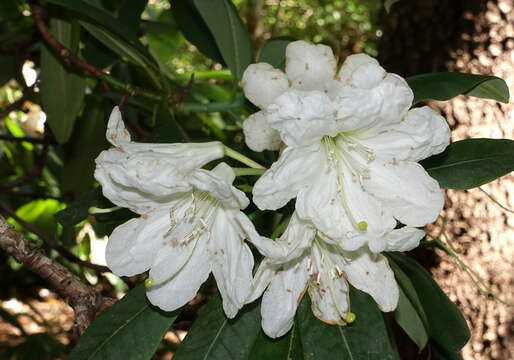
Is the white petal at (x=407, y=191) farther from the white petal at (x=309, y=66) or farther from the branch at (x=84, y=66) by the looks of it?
the branch at (x=84, y=66)

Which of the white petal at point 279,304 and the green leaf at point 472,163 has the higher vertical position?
the green leaf at point 472,163

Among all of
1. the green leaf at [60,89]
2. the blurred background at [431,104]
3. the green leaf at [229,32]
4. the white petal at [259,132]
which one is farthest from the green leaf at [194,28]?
the white petal at [259,132]

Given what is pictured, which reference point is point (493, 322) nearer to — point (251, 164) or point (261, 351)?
point (261, 351)

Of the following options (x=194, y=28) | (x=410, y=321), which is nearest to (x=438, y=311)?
(x=410, y=321)

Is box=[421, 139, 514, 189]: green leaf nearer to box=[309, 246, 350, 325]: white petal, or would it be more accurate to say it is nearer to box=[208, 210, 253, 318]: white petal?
box=[309, 246, 350, 325]: white petal

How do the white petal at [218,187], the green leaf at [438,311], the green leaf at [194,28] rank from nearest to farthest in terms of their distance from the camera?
1. the white petal at [218,187]
2. the green leaf at [438,311]
3. the green leaf at [194,28]

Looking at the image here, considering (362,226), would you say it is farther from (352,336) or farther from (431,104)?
(431,104)
